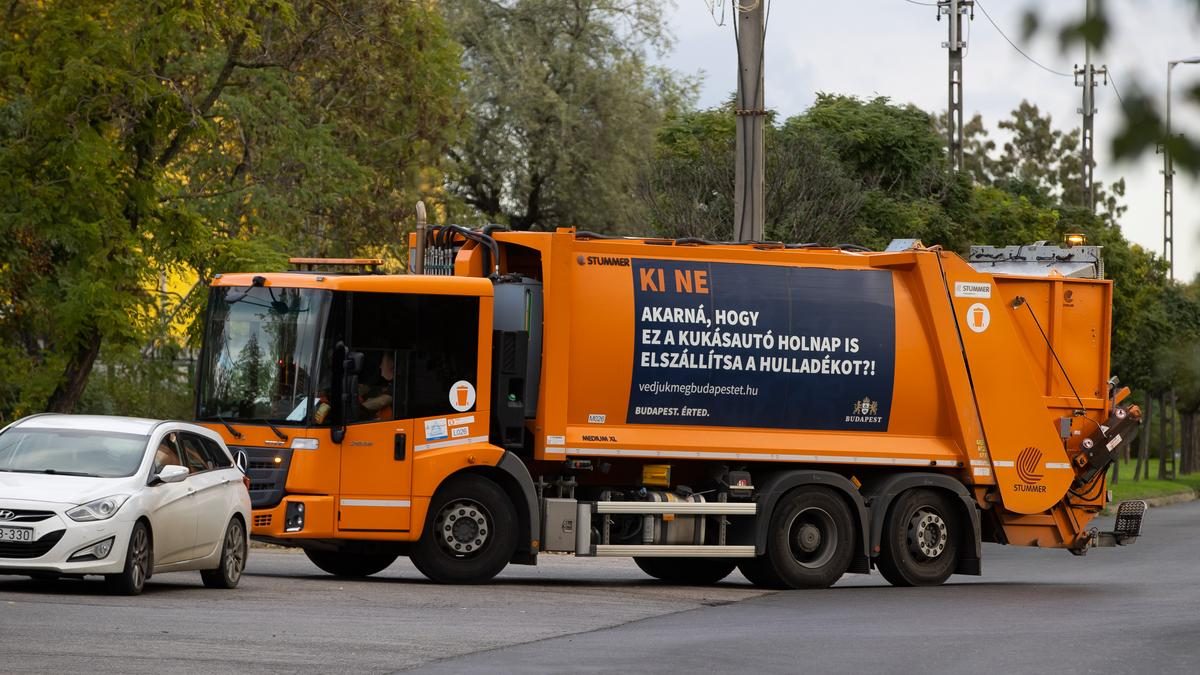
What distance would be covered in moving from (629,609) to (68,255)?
1253 centimetres

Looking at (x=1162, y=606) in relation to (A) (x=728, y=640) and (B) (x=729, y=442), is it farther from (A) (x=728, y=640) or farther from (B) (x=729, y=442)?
(A) (x=728, y=640)

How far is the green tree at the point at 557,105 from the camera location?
48969 mm

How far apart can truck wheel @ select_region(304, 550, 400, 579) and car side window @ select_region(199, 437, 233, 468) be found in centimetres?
279

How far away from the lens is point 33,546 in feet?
44.5

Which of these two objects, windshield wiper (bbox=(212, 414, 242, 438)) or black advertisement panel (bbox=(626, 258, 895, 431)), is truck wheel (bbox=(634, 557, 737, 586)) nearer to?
black advertisement panel (bbox=(626, 258, 895, 431))

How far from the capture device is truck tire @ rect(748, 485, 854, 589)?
1778 cm

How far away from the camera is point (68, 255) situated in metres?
24.8

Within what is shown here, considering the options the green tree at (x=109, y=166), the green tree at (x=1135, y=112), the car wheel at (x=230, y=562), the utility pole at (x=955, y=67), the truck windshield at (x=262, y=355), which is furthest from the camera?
the utility pole at (x=955, y=67)

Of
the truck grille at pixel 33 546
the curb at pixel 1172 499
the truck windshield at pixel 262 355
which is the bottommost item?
Answer: the curb at pixel 1172 499

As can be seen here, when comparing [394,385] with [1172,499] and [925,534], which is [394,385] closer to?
[925,534]

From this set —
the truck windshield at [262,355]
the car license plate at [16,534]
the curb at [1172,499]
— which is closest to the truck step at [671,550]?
the truck windshield at [262,355]

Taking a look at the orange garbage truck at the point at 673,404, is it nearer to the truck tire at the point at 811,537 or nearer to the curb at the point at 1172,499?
the truck tire at the point at 811,537

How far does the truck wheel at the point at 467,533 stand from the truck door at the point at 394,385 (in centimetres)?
39

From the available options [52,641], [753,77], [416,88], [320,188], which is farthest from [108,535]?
[416,88]
